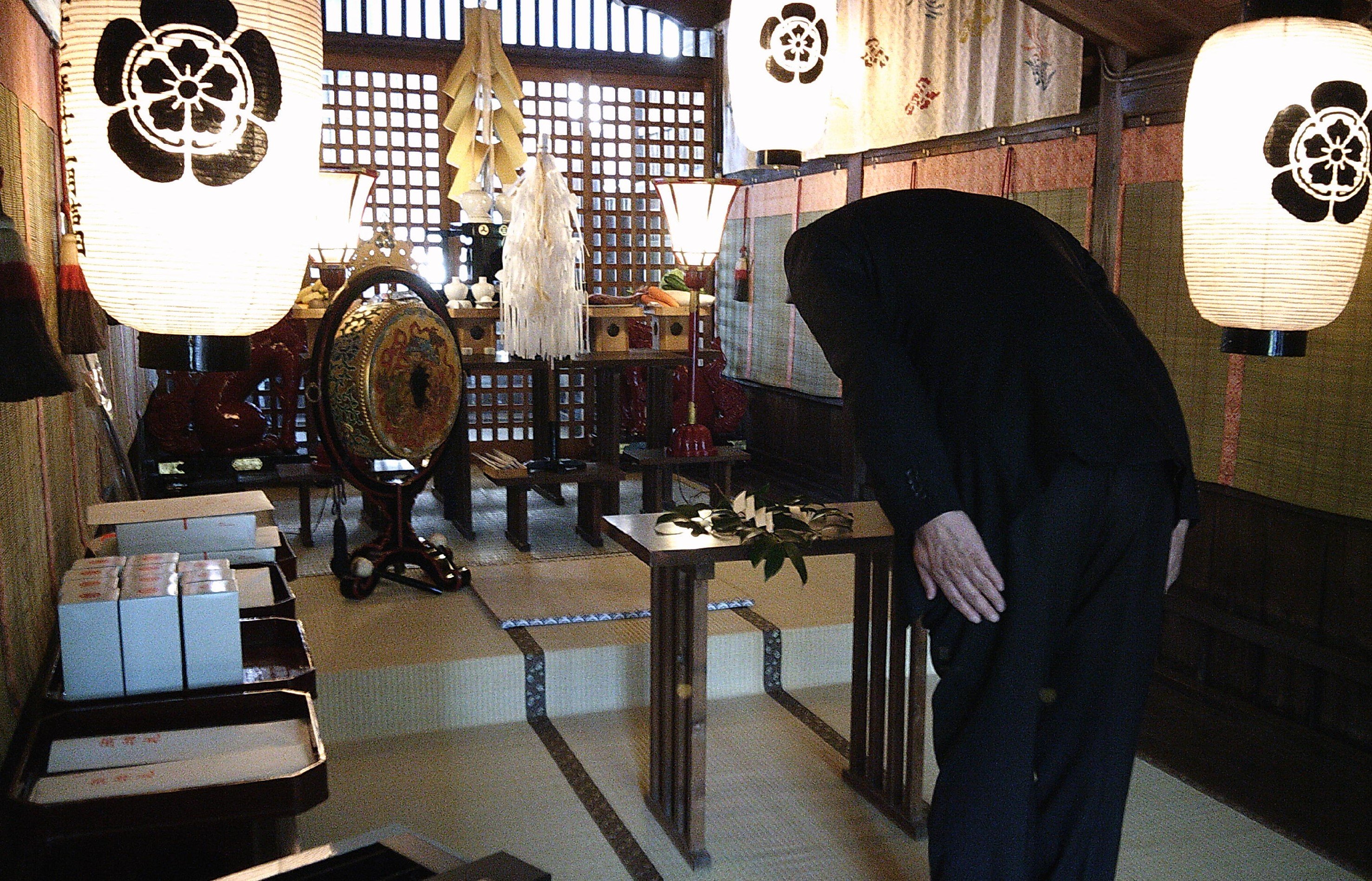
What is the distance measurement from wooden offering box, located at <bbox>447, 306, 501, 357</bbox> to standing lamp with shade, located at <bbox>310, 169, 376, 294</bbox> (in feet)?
2.47

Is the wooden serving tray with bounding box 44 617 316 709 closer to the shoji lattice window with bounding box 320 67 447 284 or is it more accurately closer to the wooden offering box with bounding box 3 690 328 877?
the wooden offering box with bounding box 3 690 328 877

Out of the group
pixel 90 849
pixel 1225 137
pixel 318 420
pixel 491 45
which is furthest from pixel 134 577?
pixel 491 45

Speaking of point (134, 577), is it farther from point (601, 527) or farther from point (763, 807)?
point (601, 527)

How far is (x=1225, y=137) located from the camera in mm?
3627

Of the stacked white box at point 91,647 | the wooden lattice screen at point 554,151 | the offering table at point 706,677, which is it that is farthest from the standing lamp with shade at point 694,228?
the stacked white box at point 91,647

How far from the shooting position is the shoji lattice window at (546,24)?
30.4ft

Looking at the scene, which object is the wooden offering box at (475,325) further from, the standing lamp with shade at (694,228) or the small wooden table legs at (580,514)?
the standing lamp with shade at (694,228)

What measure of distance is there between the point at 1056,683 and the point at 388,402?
3142 millimetres

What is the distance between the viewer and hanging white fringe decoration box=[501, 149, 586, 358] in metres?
6.00

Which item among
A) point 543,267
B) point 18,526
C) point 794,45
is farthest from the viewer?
point 543,267

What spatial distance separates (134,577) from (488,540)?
410cm

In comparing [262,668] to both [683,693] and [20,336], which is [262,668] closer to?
[20,336]

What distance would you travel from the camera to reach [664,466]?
6.63 metres

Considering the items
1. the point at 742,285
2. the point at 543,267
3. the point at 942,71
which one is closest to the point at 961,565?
the point at 543,267
